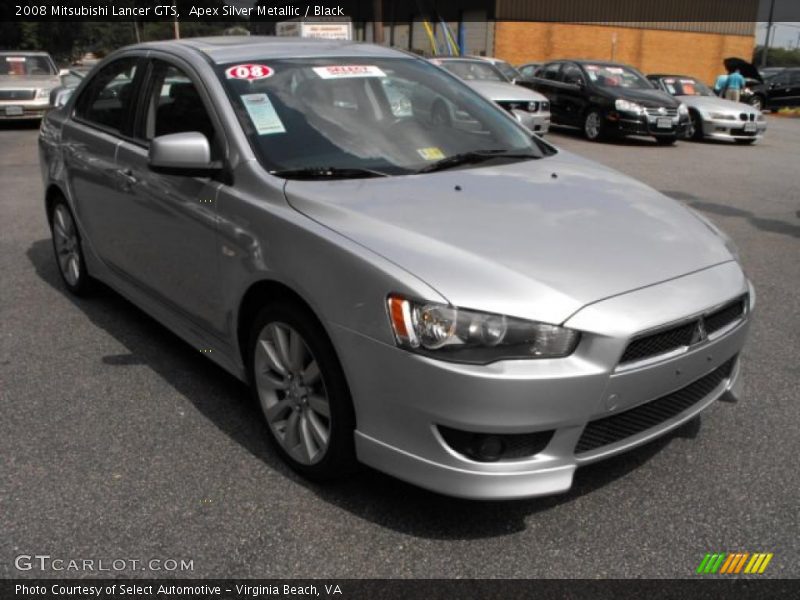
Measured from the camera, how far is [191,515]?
285 centimetres

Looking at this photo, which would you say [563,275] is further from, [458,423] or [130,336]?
[130,336]

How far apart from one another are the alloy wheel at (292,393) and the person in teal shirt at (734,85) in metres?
20.2

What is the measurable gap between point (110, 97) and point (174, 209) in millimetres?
1382

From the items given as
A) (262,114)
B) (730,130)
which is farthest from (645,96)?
(262,114)

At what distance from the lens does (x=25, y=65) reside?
1723 centimetres

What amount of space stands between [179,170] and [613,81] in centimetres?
1421

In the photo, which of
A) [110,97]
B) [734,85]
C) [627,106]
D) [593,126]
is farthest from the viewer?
[734,85]

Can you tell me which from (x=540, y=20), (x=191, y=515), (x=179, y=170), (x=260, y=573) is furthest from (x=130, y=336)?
(x=540, y=20)

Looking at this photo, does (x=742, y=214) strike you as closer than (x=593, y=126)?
Yes

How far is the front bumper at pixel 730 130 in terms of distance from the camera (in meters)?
15.8

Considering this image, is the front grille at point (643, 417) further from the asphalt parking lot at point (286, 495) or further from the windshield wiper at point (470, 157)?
the windshield wiper at point (470, 157)

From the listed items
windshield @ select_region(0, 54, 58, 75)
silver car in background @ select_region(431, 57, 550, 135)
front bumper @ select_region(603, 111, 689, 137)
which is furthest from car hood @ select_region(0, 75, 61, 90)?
front bumper @ select_region(603, 111, 689, 137)

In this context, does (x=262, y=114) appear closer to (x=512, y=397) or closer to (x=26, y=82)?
(x=512, y=397)

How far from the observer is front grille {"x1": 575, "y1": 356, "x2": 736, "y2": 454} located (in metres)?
2.59
